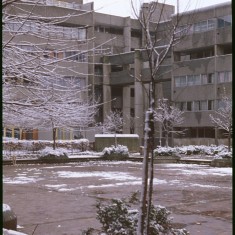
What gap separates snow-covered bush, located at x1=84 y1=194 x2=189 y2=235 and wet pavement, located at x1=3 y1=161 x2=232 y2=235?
1378 mm

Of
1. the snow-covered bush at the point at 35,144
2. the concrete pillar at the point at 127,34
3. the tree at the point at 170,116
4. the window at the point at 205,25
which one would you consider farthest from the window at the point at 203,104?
the concrete pillar at the point at 127,34

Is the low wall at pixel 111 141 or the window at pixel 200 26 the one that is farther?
the window at pixel 200 26

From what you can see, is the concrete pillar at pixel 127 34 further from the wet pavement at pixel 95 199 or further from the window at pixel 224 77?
the wet pavement at pixel 95 199

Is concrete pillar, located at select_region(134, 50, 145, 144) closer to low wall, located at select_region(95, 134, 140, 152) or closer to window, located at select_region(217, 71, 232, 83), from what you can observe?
window, located at select_region(217, 71, 232, 83)

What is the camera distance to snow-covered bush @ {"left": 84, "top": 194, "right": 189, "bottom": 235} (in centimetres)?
585

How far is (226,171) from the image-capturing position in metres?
23.0

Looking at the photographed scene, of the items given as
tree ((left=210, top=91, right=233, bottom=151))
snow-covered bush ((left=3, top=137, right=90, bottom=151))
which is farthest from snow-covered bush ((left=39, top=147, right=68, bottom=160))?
tree ((left=210, top=91, right=233, bottom=151))

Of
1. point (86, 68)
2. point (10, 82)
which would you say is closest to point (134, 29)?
point (86, 68)

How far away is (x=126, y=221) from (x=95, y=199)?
6953mm

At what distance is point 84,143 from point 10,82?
33976 millimetres

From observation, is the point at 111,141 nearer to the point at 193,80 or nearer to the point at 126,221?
the point at 193,80

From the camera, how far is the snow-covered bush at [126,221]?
5848 millimetres

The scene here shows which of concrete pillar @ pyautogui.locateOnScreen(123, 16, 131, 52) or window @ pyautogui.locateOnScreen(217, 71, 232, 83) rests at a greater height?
concrete pillar @ pyautogui.locateOnScreen(123, 16, 131, 52)

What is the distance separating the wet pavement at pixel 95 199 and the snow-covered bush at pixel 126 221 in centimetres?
138
